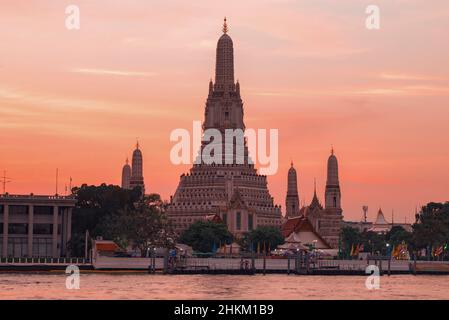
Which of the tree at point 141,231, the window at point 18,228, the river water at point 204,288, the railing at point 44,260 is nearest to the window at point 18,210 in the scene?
the window at point 18,228

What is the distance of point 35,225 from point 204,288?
228 ft

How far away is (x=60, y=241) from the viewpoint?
19438cm

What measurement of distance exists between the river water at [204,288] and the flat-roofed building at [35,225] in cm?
3353

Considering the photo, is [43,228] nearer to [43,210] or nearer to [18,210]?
[43,210]

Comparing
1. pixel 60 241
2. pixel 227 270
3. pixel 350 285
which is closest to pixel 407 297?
pixel 350 285

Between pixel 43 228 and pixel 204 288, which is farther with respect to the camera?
pixel 43 228

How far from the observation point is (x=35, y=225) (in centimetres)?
19350

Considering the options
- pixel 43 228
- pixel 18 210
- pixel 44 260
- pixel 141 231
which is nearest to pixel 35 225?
pixel 43 228

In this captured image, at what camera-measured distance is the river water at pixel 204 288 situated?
4493 inches

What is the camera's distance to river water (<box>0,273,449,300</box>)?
114125mm
